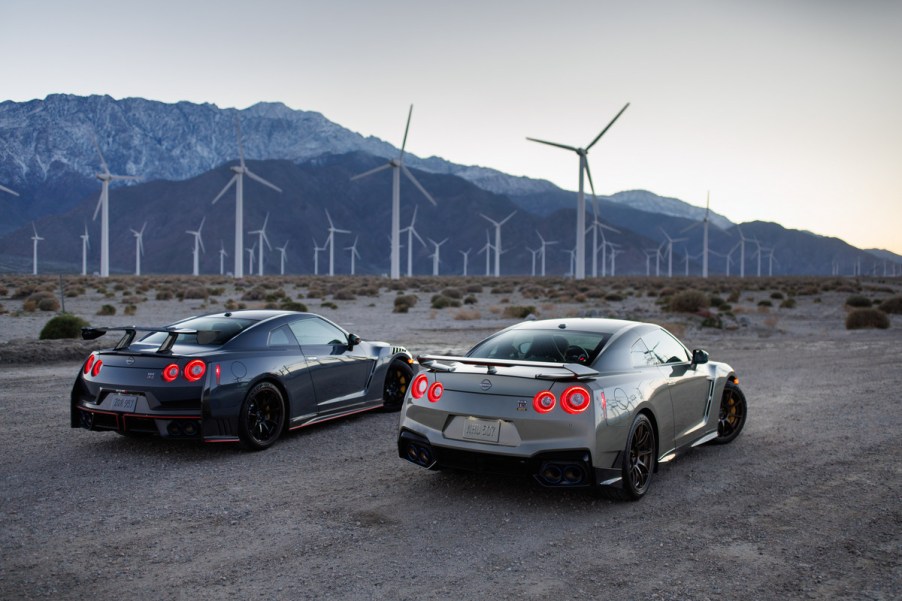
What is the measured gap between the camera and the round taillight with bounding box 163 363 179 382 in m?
7.79

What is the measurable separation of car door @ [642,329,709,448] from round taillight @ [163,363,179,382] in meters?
4.60

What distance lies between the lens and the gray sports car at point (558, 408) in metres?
6.12

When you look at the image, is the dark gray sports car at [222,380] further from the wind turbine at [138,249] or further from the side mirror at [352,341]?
the wind turbine at [138,249]

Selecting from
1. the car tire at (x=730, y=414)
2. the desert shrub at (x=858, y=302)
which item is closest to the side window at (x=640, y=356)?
the car tire at (x=730, y=414)

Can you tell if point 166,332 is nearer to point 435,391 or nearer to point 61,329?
point 435,391

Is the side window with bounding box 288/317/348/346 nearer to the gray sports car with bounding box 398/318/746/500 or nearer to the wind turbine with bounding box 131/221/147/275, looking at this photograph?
the gray sports car with bounding box 398/318/746/500

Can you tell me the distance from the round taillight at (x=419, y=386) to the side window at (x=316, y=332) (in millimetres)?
2759

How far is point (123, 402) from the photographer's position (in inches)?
311

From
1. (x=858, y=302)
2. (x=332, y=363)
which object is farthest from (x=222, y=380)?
(x=858, y=302)

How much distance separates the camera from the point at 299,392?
888 centimetres

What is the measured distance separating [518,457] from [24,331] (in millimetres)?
22529

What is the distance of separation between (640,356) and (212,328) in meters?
4.67

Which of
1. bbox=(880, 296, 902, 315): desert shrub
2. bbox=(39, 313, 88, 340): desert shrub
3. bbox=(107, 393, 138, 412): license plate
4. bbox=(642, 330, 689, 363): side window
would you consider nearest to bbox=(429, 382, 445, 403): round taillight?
bbox=(642, 330, 689, 363): side window

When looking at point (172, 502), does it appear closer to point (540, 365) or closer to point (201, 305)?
point (540, 365)
